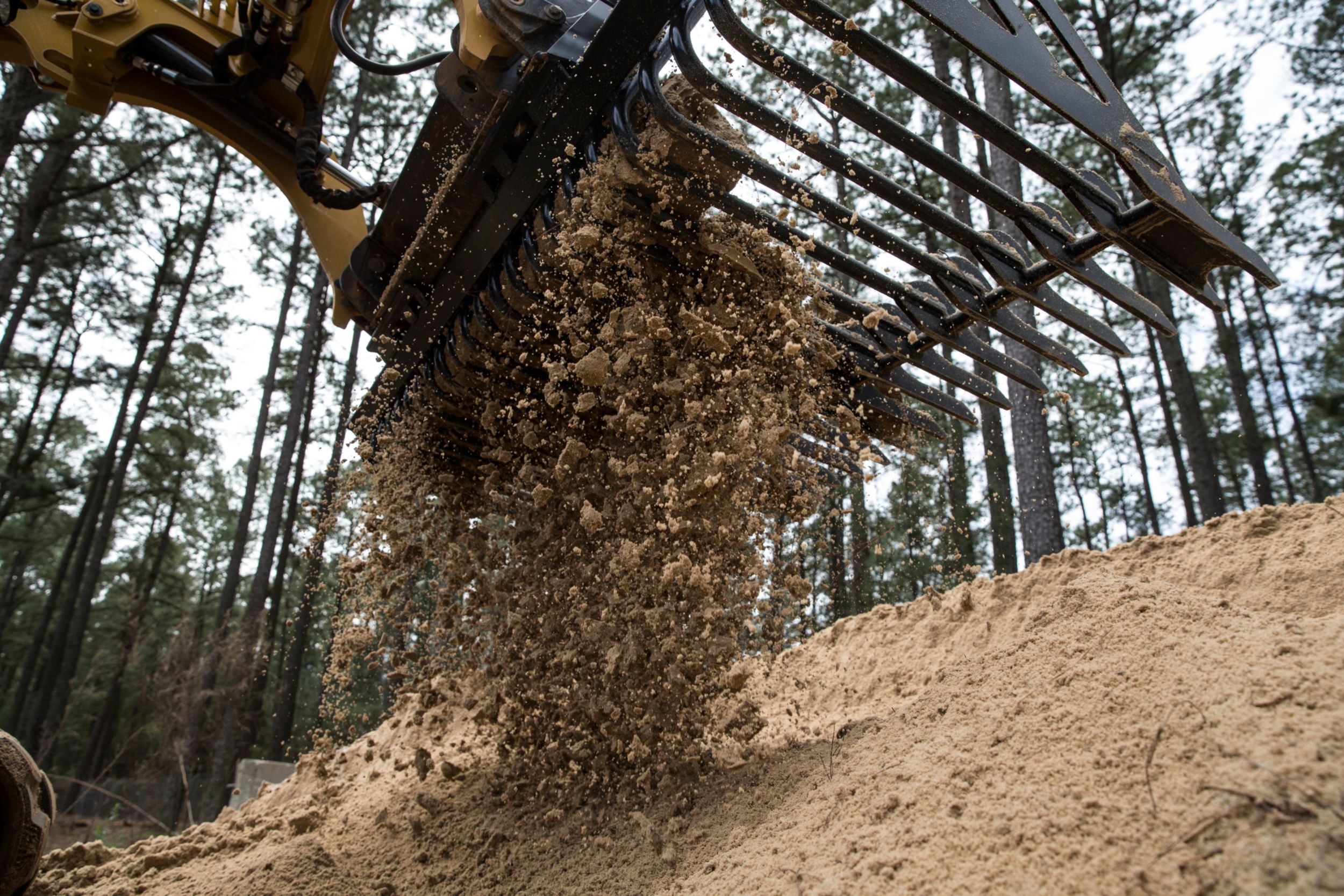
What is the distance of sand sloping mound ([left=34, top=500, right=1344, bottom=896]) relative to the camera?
1.54 meters

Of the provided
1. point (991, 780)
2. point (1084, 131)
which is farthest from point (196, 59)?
point (991, 780)

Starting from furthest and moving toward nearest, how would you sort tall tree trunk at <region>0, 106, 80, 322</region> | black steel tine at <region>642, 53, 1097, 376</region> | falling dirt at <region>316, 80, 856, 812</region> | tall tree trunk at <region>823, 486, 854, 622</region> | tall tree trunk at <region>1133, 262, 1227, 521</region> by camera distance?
tall tree trunk at <region>1133, 262, 1227, 521</region>
tall tree trunk at <region>0, 106, 80, 322</region>
tall tree trunk at <region>823, 486, 854, 622</region>
falling dirt at <region>316, 80, 856, 812</region>
black steel tine at <region>642, 53, 1097, 376</region>

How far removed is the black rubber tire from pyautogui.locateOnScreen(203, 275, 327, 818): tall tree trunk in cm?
879

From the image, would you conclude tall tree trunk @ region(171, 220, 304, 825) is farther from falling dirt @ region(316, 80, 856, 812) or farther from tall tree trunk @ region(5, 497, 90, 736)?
falling dirt @ region(316, 80, 856, 812)

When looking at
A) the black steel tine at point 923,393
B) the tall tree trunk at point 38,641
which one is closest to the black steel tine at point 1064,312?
the black steel tine at point 923,393

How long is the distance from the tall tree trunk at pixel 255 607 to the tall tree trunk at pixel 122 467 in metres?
2.60

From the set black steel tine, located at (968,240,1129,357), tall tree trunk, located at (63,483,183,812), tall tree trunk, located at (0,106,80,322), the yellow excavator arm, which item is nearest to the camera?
black steel tine, located at (968,240,1129,357)

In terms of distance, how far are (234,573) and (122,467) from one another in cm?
290

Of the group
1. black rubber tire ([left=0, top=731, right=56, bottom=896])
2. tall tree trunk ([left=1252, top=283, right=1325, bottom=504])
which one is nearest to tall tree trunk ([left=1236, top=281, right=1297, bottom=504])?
tall tree trunk ([left=1252, top=283, right=1325, bottom=504])

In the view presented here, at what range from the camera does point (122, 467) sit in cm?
1366

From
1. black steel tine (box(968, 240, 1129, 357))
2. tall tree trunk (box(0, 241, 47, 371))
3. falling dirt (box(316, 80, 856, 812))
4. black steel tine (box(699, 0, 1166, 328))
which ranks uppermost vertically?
tall tree trunk (box(0, 241, 47, 371))

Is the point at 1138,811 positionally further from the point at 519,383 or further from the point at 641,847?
the point at 519,383

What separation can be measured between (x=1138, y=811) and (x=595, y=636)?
1.76 m

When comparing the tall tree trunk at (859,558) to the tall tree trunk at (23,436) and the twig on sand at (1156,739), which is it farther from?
the tall tree trunk at (23,436)
